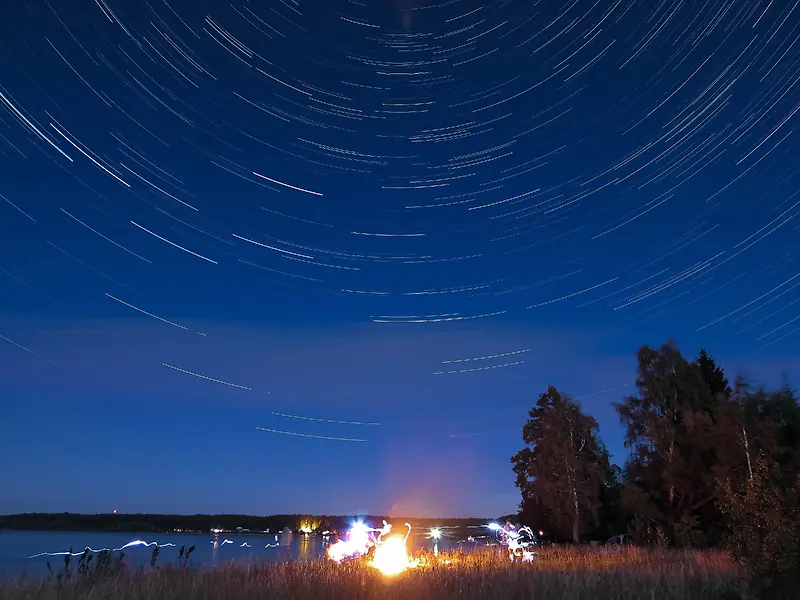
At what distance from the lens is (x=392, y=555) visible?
69.8 feet

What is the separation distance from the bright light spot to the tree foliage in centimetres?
2751

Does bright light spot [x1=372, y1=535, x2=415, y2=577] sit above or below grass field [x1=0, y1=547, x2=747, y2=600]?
above

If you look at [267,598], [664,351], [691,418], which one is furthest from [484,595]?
[664,351]

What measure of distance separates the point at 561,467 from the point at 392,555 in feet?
102

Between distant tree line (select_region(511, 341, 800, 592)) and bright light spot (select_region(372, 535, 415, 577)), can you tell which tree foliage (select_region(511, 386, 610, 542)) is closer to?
distant tree line (select_region(511, 341, 800, 592))

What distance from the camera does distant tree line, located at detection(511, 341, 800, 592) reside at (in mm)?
38844

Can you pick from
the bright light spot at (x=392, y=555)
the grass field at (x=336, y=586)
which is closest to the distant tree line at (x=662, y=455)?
the bright light spot at (x=392, y=555)

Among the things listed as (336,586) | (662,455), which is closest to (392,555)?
(336,586)

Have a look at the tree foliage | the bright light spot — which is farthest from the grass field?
the tree foliage

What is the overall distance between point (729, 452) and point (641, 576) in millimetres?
28633

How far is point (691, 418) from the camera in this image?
42.6 metres

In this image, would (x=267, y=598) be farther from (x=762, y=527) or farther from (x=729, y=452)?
(x=729, y=452)

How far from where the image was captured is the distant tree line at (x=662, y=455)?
38844 mm

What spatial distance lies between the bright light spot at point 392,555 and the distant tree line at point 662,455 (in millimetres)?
14259
